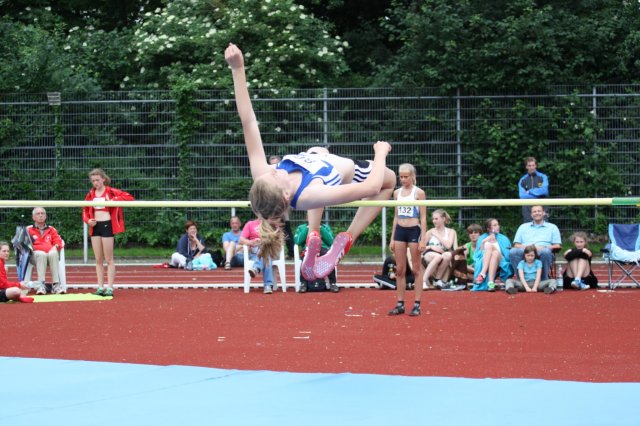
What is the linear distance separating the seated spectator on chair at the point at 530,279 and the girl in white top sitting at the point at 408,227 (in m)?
2.10

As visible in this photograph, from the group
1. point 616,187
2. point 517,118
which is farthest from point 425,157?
point 616,187

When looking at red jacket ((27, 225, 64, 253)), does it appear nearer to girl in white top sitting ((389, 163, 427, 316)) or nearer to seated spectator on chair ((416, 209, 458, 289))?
seated spectator on chair ((416, 209, 458, 289))

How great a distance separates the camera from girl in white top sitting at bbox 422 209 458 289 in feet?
36.9

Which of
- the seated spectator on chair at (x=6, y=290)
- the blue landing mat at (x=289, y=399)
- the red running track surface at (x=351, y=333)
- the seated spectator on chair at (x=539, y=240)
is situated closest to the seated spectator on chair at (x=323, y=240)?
the red running track surface at (x=351, y=333)

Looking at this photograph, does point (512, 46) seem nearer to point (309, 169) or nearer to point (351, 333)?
point (351, 333)

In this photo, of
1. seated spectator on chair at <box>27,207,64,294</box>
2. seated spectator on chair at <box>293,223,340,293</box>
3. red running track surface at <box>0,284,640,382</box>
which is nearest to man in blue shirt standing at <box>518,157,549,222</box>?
red running track surface at <box>0,284,640,382</box>

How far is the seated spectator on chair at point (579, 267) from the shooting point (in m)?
10.9

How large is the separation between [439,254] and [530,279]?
1.02 metres

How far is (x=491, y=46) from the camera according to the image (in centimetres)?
1432

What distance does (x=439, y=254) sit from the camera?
1120 centimetres

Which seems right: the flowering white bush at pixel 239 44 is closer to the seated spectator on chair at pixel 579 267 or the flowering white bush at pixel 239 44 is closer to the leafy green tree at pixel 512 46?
the leafy green tree at pixel 512 46

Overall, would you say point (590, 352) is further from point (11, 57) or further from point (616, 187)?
point (11, 57)

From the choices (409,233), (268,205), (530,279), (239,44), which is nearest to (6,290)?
(409,233)

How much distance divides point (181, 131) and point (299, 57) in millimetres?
2525
